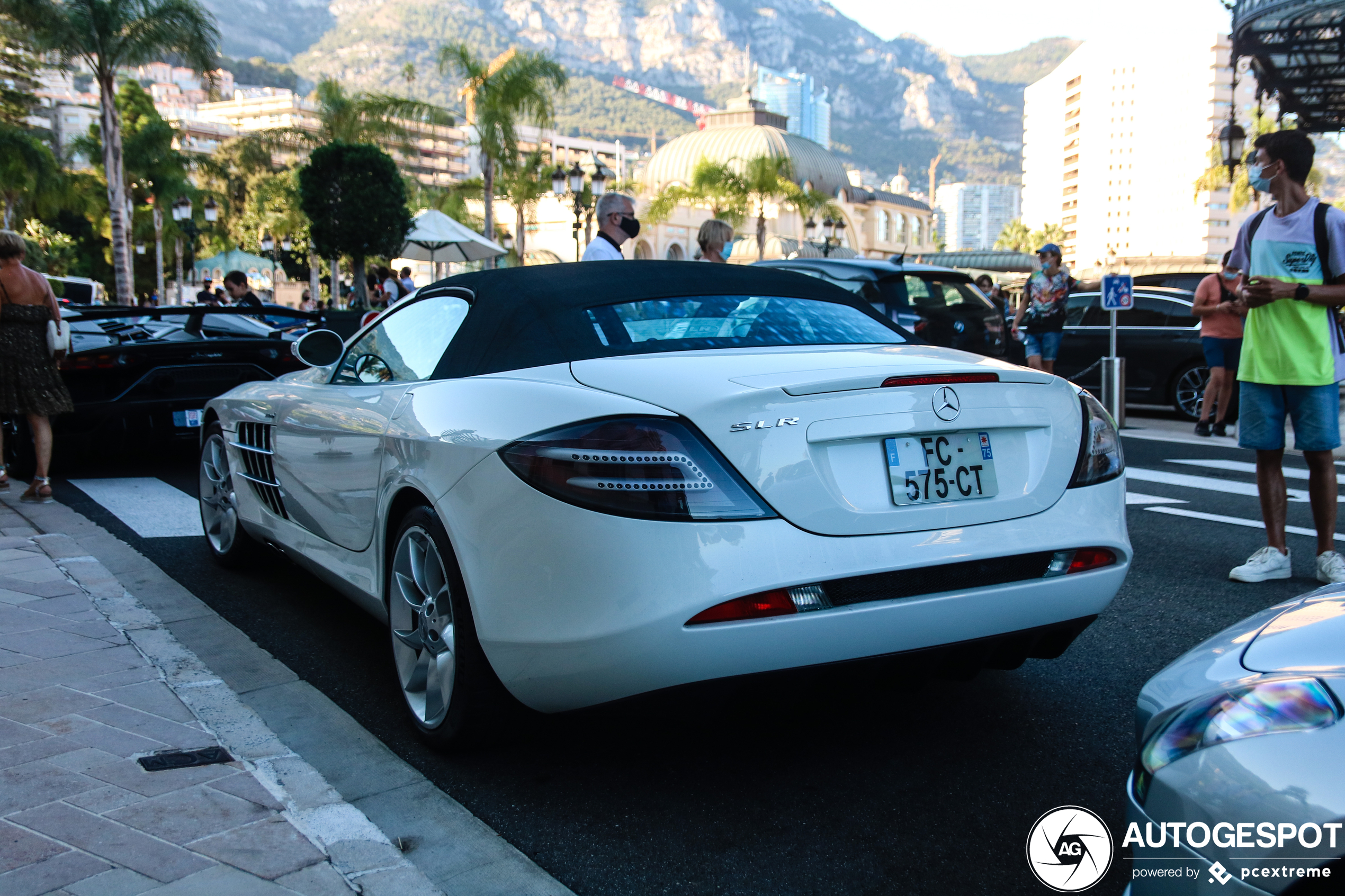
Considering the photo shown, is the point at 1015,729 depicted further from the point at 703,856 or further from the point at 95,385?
the point at 95,385

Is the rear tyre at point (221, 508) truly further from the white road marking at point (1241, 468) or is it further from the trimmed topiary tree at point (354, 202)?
Answer: the trimmed topiary tree at point (354, 202)

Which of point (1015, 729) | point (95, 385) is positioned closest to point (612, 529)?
point (1015, 729)

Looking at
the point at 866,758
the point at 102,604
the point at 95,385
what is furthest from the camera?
the point at 95,385

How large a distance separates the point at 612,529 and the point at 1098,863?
1.27 metres

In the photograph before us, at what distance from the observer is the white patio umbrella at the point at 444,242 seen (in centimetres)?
2150

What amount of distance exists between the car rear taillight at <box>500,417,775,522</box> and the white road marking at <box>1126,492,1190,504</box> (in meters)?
5.49

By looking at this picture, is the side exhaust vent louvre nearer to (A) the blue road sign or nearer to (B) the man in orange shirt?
(B) the man in orange shirt

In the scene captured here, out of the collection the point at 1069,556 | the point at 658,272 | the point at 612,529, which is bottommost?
the point at 1069,556

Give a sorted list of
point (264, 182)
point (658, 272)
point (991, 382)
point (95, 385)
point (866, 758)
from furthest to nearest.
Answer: point (264, 182), point (95, 385), point (658, 272), point (866, 758), point (991, 382)

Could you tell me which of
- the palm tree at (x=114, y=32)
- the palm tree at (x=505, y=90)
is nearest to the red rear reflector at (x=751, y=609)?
the palm tree at (x=114, y=32)

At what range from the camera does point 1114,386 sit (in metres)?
11.3

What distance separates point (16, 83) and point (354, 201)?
93.6ft

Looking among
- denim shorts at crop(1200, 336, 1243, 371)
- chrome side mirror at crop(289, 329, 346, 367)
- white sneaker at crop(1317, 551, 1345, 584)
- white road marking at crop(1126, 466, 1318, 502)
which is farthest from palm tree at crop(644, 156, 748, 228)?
chrome side mirror at crop(289, 329, 346, 367)

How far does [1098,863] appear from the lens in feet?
8.05
